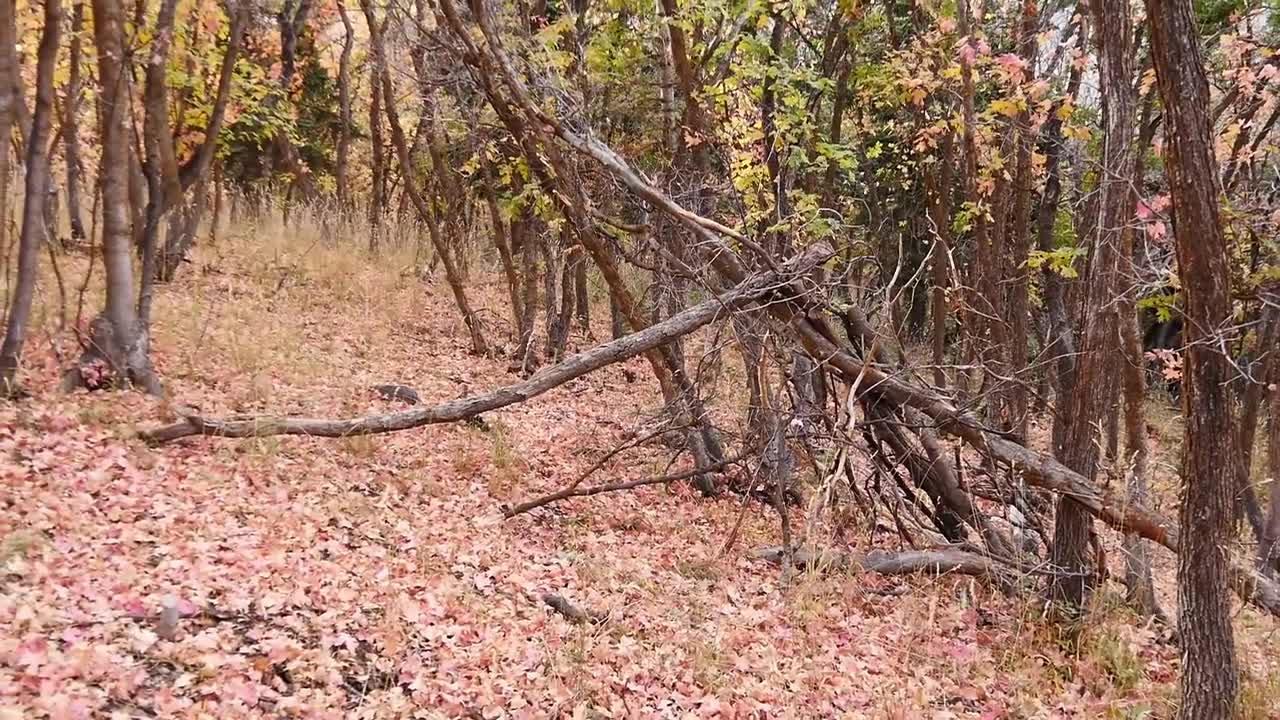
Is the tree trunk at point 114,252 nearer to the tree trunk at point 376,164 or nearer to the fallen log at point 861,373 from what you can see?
the fallen log at point 861,373

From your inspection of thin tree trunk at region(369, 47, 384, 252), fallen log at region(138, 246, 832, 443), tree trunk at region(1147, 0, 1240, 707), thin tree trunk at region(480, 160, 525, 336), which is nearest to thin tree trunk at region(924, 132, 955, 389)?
fallen log at region(138, 246, 832, 443)

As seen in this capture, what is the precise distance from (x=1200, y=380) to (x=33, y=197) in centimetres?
585

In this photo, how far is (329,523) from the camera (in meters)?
4.44

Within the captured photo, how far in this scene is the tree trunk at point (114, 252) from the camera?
5160mm

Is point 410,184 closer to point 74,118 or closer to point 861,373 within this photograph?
point 74,118

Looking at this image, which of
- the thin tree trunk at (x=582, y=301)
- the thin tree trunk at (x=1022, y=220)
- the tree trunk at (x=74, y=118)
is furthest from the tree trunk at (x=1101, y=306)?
the thin tree trunk at (x=582, y=301)

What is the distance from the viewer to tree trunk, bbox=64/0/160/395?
5160mm

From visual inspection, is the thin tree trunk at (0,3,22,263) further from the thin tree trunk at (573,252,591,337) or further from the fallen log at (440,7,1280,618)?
the thin tree trunk at (573,252,591,337)

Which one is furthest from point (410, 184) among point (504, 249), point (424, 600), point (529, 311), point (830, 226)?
point (424, 600)

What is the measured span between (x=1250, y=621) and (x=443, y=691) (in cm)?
458

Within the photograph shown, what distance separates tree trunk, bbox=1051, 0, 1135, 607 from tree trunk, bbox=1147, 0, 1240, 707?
121cm

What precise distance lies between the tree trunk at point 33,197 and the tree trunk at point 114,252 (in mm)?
325

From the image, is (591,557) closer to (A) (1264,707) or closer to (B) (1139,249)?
(A) (1264,707)

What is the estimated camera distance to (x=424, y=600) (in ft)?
12.7
